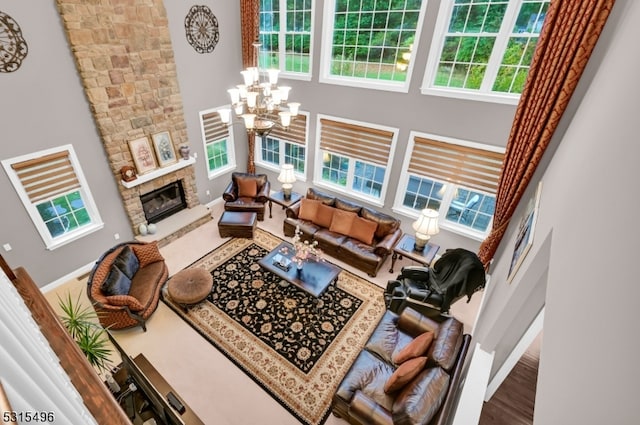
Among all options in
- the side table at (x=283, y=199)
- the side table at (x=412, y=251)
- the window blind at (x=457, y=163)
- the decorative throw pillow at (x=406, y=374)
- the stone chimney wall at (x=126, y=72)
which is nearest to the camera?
the decorative throw pillow at (x=406, y=374)

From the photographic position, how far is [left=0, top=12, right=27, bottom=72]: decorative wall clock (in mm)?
3629

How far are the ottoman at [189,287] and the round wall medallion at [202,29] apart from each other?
4350 mm

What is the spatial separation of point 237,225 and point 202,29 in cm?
389

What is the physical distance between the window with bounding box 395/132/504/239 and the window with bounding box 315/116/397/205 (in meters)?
0.48

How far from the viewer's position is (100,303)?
3848mm

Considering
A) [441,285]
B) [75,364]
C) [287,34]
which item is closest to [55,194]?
[75,364]

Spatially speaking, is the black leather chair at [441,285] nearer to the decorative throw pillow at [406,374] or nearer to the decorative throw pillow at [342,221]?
the decorative throw pillow at [406,374]

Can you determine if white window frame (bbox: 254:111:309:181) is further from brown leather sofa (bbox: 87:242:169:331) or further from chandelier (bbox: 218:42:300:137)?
brown leather sofa (bbox: 87:242:169:331)

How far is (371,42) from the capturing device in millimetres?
5234

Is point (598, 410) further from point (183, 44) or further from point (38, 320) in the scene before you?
point (183, 44)

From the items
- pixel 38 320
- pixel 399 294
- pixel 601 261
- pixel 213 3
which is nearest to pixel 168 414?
pixel 38 320

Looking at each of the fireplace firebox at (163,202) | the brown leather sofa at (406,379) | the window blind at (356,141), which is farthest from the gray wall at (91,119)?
the brown leather sofa at (406,379)

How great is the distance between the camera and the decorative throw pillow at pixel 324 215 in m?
5.97

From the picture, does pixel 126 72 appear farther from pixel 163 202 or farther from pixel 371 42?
pixel 371 42
